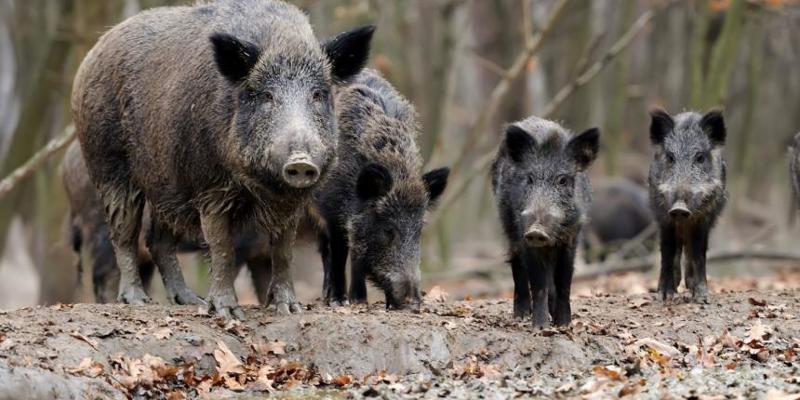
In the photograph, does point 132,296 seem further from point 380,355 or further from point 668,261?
point 668,261

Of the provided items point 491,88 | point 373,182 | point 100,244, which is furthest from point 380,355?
point 491,88

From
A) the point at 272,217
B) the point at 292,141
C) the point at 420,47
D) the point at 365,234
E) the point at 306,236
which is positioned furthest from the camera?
the point at 420,47

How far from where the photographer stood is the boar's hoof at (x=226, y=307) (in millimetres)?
9719

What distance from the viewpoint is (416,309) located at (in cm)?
1038

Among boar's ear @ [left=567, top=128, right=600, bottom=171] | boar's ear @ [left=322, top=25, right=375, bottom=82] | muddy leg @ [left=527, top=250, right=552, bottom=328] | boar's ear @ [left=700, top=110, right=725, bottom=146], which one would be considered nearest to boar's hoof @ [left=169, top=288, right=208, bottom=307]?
boar's ear @ [left=322, top=25, right=375, bottom=82]

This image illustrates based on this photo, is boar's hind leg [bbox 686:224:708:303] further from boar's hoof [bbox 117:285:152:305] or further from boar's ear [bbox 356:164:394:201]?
boar's hoof [bbox 117:285:152:305]

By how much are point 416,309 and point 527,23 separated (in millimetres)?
8069

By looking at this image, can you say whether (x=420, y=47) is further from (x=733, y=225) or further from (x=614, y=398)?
(x=614, y=398)

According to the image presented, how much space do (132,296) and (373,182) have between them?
2.21 metres

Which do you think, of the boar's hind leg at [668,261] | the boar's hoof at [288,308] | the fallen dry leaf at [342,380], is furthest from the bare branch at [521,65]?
the fallen dry leaf at [342,380]

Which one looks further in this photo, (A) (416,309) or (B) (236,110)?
(A) (416,309)

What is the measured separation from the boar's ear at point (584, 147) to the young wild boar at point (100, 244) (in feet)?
11.2

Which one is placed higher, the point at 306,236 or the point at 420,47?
the point at 420,47

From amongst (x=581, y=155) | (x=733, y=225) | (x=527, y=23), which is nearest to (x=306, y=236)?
(x=581, y=155)
